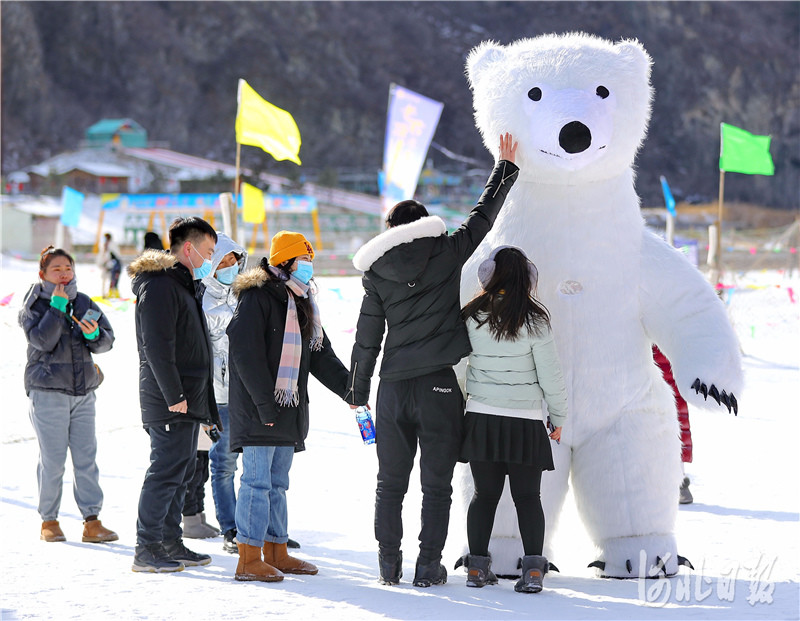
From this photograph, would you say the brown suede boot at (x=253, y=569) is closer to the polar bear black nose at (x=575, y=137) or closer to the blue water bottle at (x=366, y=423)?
the blue water bottle at (x=366, y=423)

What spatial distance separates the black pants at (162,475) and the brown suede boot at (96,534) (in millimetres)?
498

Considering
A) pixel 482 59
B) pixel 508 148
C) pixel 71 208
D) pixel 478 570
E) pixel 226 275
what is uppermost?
pixel 71 208

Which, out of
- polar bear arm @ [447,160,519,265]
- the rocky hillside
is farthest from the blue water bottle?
the rocky hillside

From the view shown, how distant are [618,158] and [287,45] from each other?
64912 millimetres

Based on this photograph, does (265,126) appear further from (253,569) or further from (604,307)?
(253,569)

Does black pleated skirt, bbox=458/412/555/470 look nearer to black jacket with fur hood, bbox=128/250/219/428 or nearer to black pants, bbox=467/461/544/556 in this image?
black pants, bbox=467/461/544/556

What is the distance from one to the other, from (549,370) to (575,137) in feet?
2.80

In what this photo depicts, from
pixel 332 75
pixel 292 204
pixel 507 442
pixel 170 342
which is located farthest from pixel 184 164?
pixel 507 442

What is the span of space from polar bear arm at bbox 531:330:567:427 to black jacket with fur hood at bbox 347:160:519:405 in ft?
0.73

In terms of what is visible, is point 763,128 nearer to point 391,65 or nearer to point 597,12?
point 597,12

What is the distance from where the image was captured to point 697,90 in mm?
66812

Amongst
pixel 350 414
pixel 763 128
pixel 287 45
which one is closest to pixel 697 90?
pixel 763 128

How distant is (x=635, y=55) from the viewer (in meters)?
3.92

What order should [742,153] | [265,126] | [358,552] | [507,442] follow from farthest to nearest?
[742,153] → [265,126] → [358,552] → [507,442]
